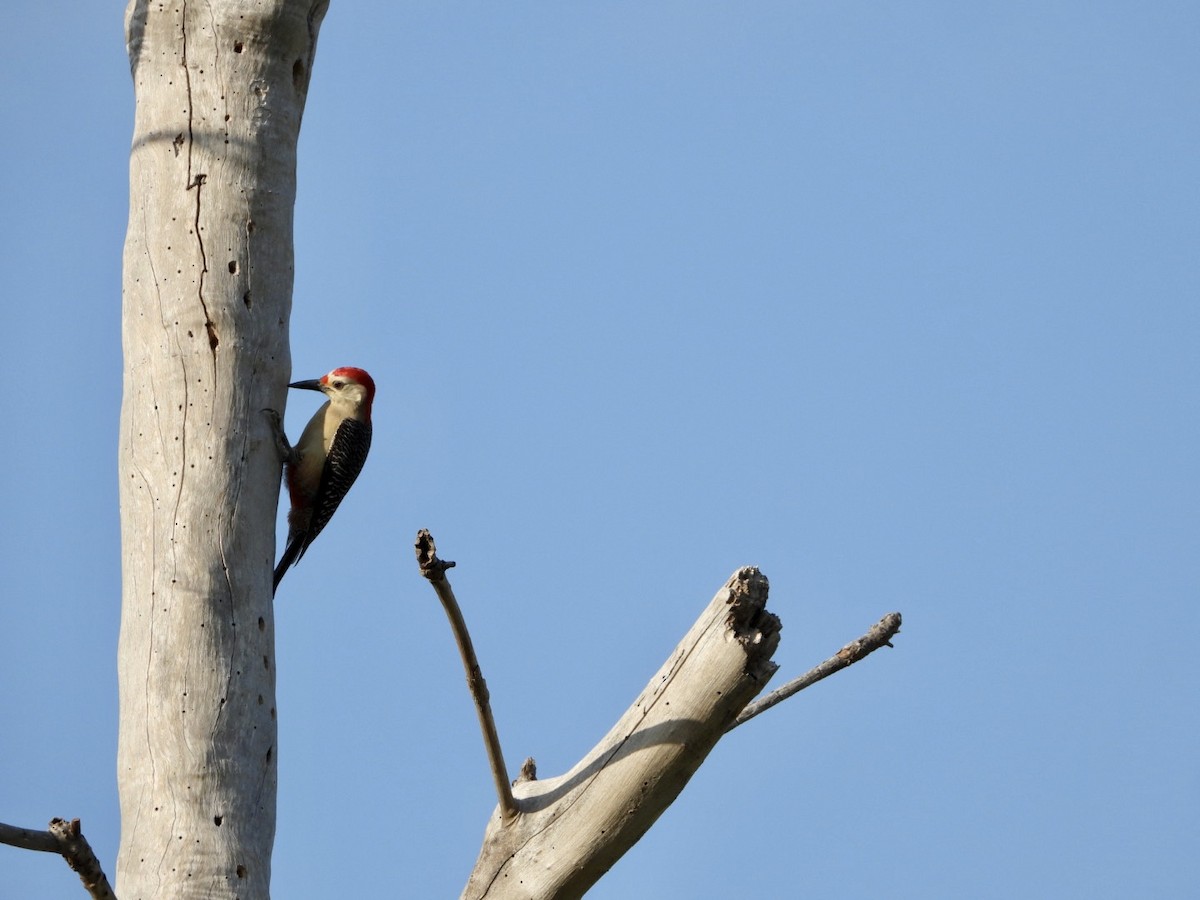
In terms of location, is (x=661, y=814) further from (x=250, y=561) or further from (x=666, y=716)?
(x=250, y=561)

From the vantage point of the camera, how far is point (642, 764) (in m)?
3.60

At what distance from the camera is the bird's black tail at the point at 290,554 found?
5.67 metres

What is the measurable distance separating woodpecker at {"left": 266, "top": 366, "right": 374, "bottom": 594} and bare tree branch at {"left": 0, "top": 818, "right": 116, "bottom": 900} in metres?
2.24

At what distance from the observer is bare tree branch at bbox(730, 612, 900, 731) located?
12.6 feet

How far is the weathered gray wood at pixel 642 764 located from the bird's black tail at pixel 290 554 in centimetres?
225

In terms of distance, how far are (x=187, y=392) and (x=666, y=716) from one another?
161cm

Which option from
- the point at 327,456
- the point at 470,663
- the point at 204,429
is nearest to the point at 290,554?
the point at 327,456

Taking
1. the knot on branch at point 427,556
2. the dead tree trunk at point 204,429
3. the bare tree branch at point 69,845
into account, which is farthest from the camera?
the dead tree trunk at point 204,429

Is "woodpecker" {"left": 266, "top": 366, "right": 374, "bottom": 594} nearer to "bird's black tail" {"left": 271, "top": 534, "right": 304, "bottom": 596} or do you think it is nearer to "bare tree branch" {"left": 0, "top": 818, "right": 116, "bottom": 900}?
"bird's black tail" {"left": 271, "top": 534, "right": 304, "bottom": 596}

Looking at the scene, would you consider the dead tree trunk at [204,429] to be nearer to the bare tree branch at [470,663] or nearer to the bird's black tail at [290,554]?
the bare tree branch at [470,663]

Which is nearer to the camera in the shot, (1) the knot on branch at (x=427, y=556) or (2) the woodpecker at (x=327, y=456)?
(1) the knot on branch at (x=427, y=556)

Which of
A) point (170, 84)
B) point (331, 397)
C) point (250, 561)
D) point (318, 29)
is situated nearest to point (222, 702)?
point (250, 561)

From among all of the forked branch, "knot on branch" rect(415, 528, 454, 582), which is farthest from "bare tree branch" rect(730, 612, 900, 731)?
"knot on branch" rect(415, 528, 454, 582)

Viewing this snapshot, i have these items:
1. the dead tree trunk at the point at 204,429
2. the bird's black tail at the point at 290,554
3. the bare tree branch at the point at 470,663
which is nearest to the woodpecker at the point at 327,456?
the bird's black tail at the point at 290,554
